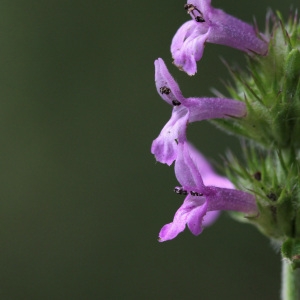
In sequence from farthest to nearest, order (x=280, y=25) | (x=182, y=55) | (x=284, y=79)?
(x=280, y=25)
(x=284, y=79)
(x=182, y=55)

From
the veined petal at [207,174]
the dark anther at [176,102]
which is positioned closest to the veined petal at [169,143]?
the dark anther at [176,102]

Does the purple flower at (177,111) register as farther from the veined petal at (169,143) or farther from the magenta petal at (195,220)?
the magenta petal at (195,220)

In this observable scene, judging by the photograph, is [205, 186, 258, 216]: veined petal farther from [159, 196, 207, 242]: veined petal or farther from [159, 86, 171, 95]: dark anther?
[159, 86, 171, 95]: dark anther

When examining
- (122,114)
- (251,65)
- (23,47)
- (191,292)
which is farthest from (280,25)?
(23,47)

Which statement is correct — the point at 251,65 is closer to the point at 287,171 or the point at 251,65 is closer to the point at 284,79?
the point at 284,79

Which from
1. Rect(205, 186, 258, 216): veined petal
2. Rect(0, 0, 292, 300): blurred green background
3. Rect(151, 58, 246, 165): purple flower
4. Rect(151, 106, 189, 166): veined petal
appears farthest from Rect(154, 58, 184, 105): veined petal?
Rect(0, 0, 292, 300): blurred green background

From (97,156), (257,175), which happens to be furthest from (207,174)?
(97,156)

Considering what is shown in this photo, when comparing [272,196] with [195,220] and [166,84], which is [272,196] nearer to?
[195,220]
